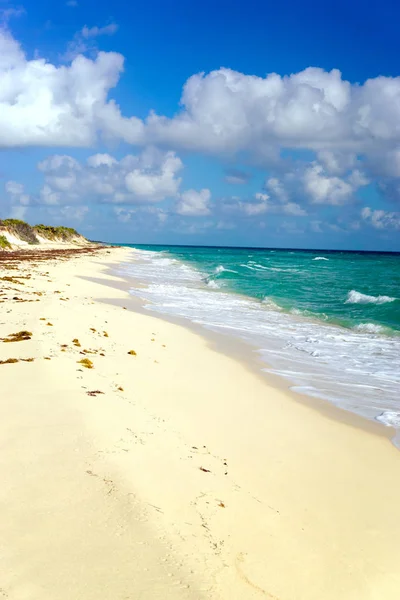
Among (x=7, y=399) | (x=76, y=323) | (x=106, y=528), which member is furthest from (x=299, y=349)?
(x=106, y=528)

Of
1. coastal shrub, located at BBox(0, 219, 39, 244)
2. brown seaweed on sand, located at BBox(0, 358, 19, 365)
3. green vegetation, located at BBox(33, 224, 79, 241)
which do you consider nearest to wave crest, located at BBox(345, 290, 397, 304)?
brown seaweed on sand, located at BBox(0, 358, 19, 365)

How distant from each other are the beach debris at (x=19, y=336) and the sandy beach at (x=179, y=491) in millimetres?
1007

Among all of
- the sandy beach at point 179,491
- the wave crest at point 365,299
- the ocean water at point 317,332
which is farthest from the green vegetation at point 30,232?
the sandy beach at point 179,491

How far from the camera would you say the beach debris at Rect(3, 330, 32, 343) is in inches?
387

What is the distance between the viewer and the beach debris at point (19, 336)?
9836mm

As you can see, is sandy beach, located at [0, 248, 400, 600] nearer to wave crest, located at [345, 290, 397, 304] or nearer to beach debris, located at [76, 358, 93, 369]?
beach debris, located at [76, 358, 93, 369]

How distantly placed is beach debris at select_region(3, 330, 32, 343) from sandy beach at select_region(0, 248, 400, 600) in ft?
A: 3.30

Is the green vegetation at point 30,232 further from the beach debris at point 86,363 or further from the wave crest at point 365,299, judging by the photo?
the beach debris at point 86,363

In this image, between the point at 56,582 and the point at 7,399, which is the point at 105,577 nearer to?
the point at 56,582

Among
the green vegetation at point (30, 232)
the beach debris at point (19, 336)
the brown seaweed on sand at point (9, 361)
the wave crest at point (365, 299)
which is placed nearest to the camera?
the brown seaweed on sand at point (9, 361)

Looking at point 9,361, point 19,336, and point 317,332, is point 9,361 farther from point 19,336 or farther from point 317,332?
point 317,332

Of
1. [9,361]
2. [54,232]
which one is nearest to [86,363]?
[9,361]

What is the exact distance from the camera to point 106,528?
3727 mm

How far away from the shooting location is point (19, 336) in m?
10.1
